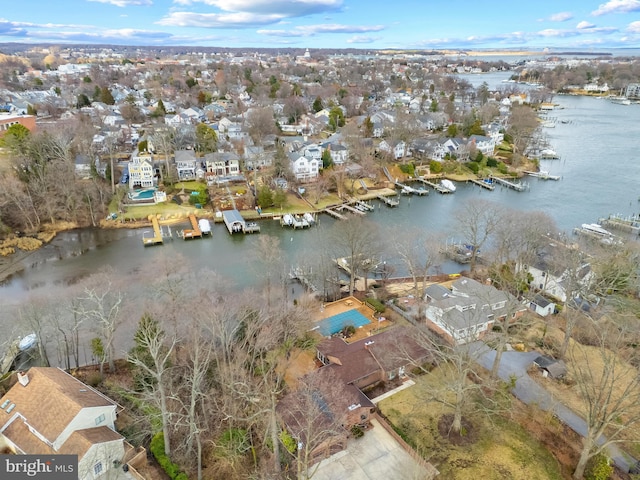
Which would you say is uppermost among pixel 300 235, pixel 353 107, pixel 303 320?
pixel 353 107

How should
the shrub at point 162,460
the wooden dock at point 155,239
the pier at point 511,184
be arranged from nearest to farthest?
the shrub at point 162,460 → the wooden dock at point 155,239 → the pier at point 511,184

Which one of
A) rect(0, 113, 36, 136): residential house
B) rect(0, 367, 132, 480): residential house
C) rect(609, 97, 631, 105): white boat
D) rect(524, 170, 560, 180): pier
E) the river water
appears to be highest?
rect(0, 113, 36, 136): residential house

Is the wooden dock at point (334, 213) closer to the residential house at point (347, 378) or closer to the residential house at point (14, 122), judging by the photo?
the residential house at point (347, 378)

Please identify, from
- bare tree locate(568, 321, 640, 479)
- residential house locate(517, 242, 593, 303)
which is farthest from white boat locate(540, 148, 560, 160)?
bare tree locate(568, 321, 640, 479)

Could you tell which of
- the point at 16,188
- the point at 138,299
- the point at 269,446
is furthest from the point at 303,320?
the point at 16,188

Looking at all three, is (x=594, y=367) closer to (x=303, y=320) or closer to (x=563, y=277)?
(x=563, y=277)

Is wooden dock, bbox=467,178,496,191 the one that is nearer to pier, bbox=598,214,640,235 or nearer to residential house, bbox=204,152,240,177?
pier, bbox=598,214,640,235

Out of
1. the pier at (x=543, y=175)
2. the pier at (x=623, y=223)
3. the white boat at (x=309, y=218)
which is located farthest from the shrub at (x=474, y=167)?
the white boat at (x=309, y=218)
